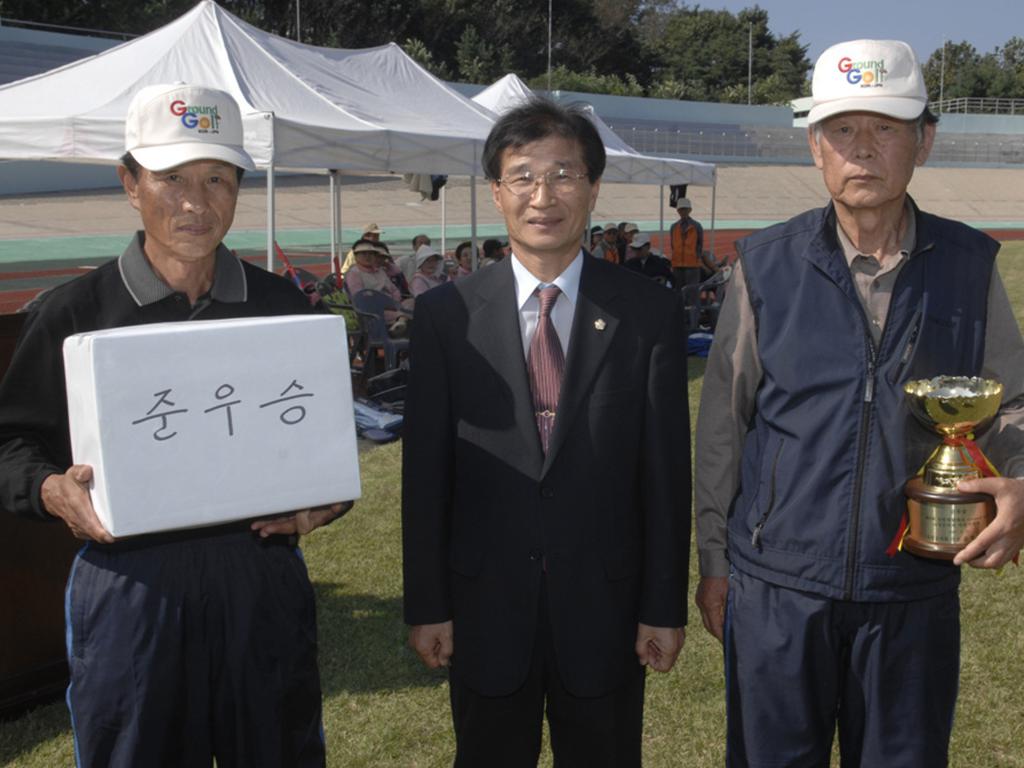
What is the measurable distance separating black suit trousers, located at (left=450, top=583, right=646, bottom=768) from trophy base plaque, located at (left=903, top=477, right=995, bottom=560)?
2.50ft

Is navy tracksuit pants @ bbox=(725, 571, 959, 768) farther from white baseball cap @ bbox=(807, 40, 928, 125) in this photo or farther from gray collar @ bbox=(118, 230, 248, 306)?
gray collar @ bbox=(118, 230, 248, 306)

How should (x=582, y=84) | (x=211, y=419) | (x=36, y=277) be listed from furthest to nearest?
(x=582, y=84) → (x=36, y=277) → (x=211, y=419)

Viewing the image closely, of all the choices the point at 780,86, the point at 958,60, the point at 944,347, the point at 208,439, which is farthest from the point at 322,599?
the point at 958,60

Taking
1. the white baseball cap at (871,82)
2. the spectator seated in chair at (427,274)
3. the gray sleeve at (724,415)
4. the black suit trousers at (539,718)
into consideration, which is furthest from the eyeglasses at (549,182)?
the spectator seated in chair at (427,274)

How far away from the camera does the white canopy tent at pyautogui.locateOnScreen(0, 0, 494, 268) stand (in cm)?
758

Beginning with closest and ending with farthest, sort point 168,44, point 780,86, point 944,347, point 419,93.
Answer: point 944,347
point 168,44
point 419,93
point 780,86

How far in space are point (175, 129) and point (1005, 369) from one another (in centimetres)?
191

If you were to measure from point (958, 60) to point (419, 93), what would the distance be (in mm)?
102306

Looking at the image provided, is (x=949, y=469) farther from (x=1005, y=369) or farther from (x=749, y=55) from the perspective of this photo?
(x=749, y=55)

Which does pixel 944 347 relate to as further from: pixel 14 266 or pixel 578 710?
pixel 14 266

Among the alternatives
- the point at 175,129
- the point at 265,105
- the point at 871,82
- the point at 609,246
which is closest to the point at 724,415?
the point at 871,82

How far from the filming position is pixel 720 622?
2.48 metres

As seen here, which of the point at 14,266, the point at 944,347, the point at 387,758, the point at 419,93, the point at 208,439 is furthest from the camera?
the point at 14,266

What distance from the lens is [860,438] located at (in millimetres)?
2154
